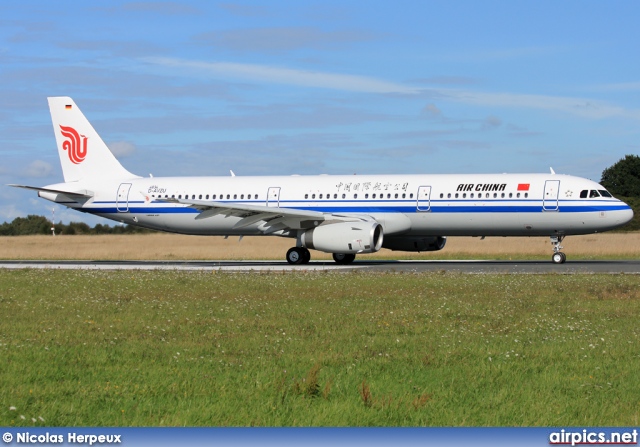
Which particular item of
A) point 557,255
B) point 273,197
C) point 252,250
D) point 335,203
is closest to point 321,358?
point 557,255

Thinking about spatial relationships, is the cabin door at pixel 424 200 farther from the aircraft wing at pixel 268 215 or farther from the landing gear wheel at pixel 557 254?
the landing gear wheel at pixel 557 254

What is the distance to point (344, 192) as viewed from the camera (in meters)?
36.1

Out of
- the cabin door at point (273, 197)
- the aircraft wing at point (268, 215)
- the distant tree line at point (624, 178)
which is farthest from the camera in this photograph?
the distant tree line at point (624, 178)

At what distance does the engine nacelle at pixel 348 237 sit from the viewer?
32.6 metres

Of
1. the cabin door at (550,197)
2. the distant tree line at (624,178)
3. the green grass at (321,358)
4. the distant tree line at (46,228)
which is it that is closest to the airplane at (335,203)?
the cabin door at (550,197)

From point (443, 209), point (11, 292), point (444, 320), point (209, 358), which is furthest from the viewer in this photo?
point (443, 209)

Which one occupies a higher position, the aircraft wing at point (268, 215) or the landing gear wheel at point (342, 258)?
the aircraft wing at point (268, 215)

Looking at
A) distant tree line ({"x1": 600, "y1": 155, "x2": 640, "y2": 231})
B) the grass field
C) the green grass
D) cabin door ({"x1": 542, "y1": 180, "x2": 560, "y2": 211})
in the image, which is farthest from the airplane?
distant tree line ({"x1": 600, "y1": 155, "x2": 640, "y2": 231})

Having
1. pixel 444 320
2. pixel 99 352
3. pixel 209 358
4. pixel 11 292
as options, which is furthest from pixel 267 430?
pixel 11 292

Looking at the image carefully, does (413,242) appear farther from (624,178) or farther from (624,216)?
(624,178)

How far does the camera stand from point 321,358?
1125 cm

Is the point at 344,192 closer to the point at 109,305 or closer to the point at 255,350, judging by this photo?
the point at 109,305

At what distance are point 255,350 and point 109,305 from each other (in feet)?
22.0

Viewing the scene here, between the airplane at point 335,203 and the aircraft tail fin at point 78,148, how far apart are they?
1.8 inches
